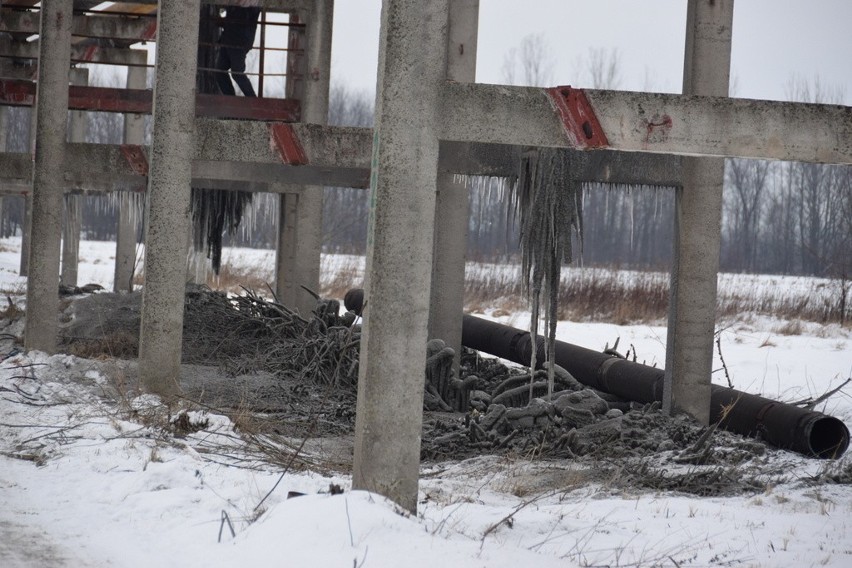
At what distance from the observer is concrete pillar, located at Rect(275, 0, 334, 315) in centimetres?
1288

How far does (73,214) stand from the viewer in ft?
70.3

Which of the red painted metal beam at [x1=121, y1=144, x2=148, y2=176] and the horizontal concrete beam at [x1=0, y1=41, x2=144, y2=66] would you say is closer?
the red painted metal beam at [x1=121, y1=144, x2=148, y2=176]

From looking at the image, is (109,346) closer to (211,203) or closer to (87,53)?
(211,203)

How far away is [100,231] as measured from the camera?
72375mm

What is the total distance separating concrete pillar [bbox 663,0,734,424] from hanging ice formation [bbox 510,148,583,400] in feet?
7.12

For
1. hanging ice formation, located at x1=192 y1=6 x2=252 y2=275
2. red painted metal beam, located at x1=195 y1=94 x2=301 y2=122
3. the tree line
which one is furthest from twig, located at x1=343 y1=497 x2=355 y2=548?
the tree line

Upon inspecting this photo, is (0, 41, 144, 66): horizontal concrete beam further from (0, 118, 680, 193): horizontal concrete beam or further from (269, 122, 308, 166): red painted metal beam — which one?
(269, 122, 308, 166): red painted metal beam

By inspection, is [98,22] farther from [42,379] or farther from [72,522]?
[72,522]

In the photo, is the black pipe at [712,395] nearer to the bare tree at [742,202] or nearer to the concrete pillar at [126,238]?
the concrete pillar at [126,238]

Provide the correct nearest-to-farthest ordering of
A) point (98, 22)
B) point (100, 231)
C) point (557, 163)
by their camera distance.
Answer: point (557, 163) → point (98, 22) → point (100, 231)

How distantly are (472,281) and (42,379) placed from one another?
1812cm

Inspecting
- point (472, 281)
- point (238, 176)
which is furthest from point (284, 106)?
point (472, 281)

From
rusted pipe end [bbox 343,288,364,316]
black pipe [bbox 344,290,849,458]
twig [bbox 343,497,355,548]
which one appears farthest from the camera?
rusted pipe end [bbox 343,288,364,316]

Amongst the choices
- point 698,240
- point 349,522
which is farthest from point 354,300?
point 349,522
